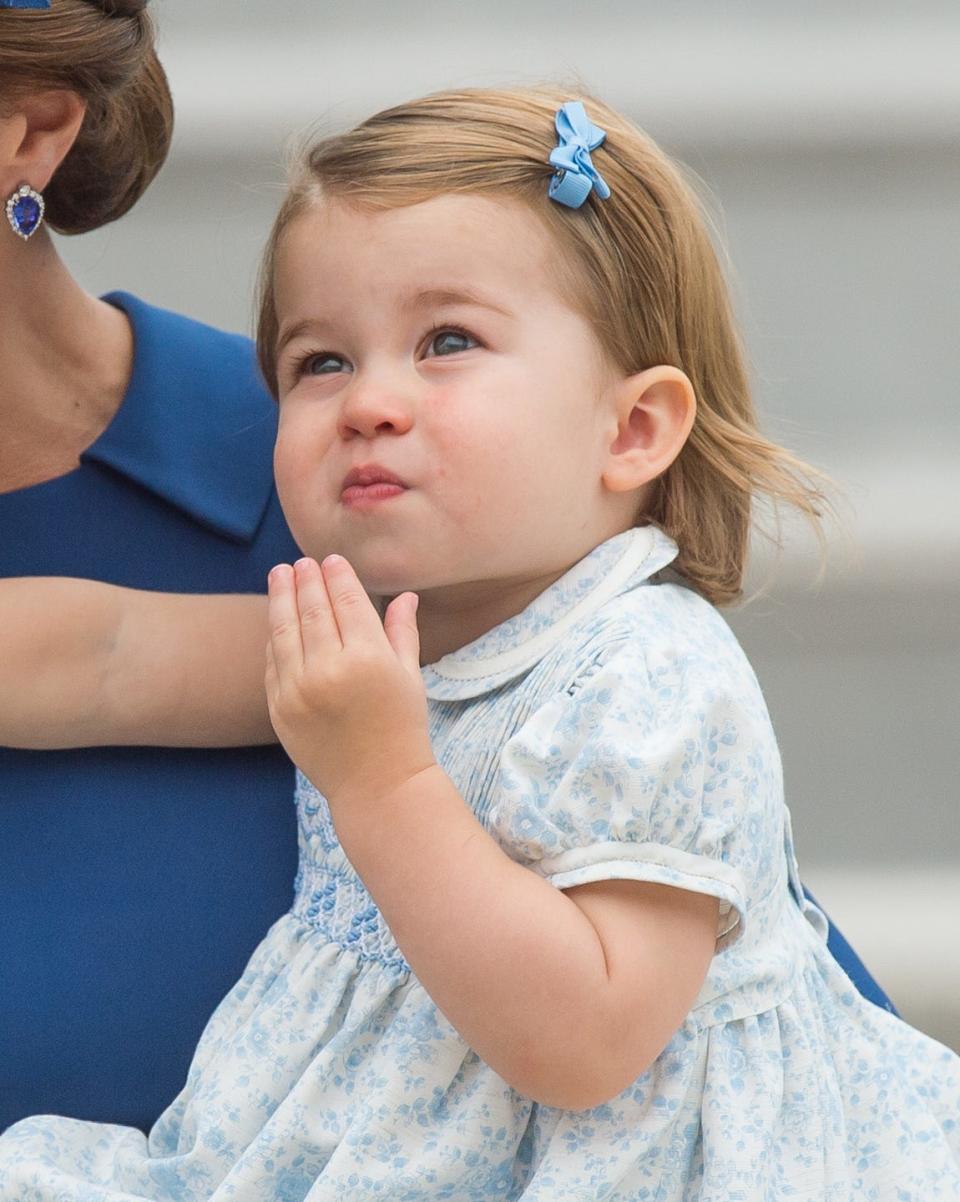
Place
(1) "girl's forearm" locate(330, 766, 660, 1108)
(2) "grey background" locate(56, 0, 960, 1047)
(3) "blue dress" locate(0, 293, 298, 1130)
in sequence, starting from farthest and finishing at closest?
(2) "grey background" locate(56, 0, 960, 1047), (3) "blue dress" locate(0, 293, 298, 1130), (1) "girl's forearm" locate(330, 766, 660, 1108)

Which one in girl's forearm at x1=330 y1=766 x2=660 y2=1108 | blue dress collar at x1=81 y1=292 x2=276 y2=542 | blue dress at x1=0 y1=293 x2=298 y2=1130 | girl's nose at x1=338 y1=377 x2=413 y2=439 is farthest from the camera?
blue dress collar at x1=81 y1=292 x2=276 y2=542

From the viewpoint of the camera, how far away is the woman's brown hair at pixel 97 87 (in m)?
1.17

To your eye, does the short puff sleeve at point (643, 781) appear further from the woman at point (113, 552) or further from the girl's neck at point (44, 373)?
the girl's neck at point (44, 373)

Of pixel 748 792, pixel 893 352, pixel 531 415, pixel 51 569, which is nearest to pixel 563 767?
pixel 748 792

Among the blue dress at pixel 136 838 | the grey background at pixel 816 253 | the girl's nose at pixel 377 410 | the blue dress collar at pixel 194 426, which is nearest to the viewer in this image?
the girl's nose at pixel 377 410

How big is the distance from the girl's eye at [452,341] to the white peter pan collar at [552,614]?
0.16 meters

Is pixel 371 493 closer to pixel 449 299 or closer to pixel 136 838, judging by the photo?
pixel 449 299

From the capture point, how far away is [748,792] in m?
0.96

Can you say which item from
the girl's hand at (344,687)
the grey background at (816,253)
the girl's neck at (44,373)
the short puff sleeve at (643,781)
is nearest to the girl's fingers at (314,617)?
the girl's hand at (344,687)

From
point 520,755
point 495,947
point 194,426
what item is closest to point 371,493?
point 520,755

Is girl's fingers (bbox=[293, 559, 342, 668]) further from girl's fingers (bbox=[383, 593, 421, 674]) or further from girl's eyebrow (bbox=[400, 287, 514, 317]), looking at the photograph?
girl's eyebrow (bbox=[400, 287, 514, 317])

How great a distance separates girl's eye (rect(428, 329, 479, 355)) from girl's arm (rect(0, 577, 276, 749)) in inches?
12.0

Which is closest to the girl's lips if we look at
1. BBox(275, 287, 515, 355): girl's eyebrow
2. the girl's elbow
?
BBox(275, 287, 515, 355): girl's eyebrow

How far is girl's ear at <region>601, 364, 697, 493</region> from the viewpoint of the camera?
3.50 ft
